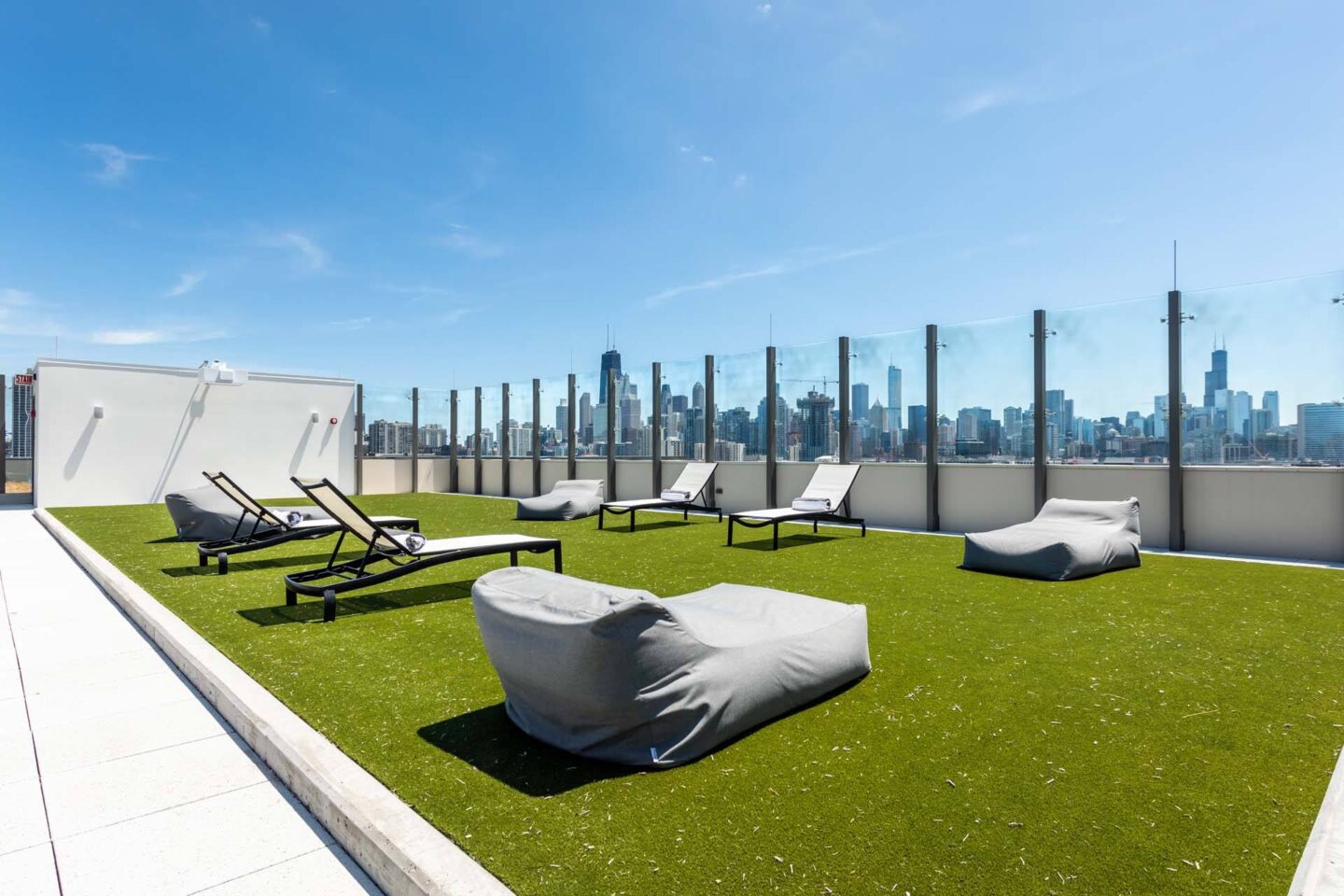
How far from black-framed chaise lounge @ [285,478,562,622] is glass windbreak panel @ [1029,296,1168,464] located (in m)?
7.32

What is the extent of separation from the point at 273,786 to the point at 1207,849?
3.11 m

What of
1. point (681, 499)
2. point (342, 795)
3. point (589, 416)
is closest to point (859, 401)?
point (681, 499)

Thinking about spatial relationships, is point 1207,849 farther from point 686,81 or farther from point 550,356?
point 550,356

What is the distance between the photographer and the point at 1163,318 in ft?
28.9

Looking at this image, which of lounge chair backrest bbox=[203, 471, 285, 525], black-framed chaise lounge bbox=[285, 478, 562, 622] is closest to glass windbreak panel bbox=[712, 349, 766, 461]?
black-framed chaise lounge bbox=[285, 478, 562, 622]

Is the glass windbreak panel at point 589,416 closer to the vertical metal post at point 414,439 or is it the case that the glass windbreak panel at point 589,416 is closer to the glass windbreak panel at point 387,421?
the vertical metal post at point 414,439

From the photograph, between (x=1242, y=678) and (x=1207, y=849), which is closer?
(x=1207, y=849)

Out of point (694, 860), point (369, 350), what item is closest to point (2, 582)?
point (694, 860)

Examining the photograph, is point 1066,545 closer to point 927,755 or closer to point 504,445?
point 927,755

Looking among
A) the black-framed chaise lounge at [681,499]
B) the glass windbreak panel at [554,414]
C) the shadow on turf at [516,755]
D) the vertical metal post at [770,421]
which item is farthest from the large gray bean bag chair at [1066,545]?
the glass windbreak panel at [554,414]

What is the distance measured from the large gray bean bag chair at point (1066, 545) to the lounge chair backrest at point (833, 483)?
2.83m

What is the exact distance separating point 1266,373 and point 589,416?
11806 mm

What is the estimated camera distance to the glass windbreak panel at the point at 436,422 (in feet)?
62.8

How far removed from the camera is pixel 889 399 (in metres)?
11.2
